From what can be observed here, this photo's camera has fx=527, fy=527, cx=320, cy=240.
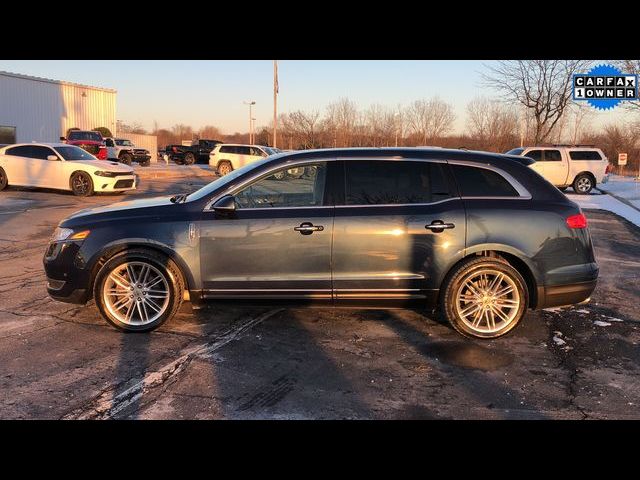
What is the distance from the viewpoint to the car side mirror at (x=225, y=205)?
4.82 meters

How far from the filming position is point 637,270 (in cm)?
788

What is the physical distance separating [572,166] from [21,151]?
20191 millimetres

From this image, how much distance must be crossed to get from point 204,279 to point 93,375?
1289 millimetres

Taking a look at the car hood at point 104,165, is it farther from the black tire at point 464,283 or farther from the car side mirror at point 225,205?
the black tire at point 464,283

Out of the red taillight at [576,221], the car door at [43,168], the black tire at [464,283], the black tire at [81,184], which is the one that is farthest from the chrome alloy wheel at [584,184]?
the car door at [43,168]

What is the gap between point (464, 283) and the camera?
4.88 meters

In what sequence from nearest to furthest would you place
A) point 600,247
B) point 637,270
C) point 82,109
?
point 637,270
point 600,247
point 82,109

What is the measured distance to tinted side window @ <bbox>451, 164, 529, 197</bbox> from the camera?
4961 mm

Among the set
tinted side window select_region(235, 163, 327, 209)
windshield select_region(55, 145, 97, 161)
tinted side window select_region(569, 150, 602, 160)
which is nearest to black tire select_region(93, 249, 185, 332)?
tinted side window select_region(235, 163, 327, 209)

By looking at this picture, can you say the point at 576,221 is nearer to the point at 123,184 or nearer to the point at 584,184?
the point at 123,184

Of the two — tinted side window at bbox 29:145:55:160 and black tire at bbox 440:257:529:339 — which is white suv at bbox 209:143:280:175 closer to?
tinted side window at bbox 29:145:55:160

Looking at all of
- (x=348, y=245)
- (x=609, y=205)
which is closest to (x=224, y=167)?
(x=609, y=205)
